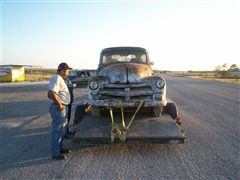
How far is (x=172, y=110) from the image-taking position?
722cm

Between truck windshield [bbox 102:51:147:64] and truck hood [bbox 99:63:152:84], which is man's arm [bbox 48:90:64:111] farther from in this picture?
truck windshield [bbox 102:51:147:64]

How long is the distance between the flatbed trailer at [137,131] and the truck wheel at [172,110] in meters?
0.29

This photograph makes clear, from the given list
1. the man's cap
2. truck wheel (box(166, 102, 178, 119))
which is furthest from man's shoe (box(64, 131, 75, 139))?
→ truck wheel (box(166, 102, 178, 119))

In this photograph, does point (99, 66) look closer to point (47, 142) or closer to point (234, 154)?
point (47, 142)

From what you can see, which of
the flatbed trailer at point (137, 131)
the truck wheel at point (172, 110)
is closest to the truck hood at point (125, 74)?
the flatbed trailer at point (137, 131)

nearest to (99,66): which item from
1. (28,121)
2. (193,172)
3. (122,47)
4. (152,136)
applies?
(122,47)

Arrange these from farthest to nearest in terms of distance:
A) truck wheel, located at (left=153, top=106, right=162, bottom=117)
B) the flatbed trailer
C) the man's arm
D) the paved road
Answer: truck wheel, located at (left=153, top=106, right=162, bottom=117)
the flatbed trailer
the man's arm
the paved road

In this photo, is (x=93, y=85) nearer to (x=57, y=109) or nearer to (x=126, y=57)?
(x=57, y=109)

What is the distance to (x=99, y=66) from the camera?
29.6 ft

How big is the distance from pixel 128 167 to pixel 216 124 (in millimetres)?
4853

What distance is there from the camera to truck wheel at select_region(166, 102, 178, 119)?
23.3ft

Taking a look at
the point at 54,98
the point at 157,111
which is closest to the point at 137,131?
the point at 157,111

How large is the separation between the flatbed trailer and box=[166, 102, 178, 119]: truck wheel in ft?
0.94

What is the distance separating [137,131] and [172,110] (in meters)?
1.61
